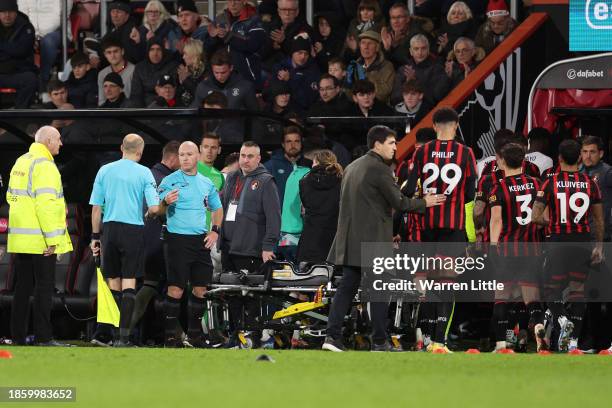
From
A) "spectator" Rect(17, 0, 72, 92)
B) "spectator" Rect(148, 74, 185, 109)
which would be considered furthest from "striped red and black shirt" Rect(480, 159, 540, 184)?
"spectator" Rect(17, 0, 72, 92)

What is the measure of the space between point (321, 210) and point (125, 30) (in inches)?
277

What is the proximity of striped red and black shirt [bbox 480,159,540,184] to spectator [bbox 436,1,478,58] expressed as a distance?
379 cm

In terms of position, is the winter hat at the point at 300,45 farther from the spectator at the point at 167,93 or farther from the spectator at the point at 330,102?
the spectator at the point at 167,93

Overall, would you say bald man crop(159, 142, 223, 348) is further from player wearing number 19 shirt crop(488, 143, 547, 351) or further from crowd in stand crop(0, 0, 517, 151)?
player wearing number 19 shirt crop(488, 143, 547, 351)

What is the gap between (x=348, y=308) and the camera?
46.8 ft

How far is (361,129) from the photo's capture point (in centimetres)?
1848

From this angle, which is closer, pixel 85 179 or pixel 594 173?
pixel 594 173

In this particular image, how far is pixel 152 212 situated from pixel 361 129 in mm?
4009

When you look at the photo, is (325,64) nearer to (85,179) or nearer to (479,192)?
(85,179)

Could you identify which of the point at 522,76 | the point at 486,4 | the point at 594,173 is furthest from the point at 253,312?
the point at 486,4

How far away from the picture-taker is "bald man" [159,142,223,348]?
1538 centimetres

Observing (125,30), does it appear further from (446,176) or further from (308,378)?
(308,378)

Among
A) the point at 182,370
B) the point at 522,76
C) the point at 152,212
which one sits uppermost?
the point at 522,76

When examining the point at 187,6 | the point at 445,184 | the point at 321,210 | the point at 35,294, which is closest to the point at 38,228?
the point at 35,294
